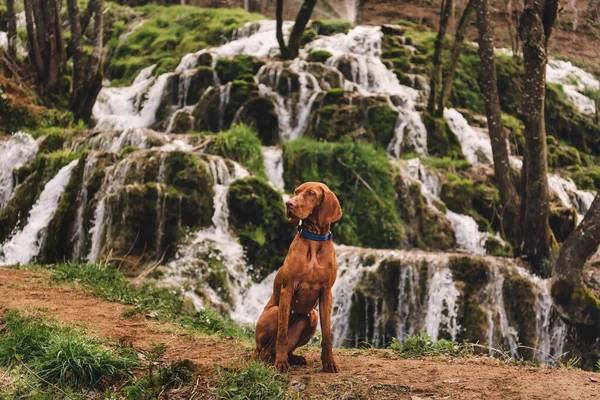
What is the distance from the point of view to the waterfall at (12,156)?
12609mm

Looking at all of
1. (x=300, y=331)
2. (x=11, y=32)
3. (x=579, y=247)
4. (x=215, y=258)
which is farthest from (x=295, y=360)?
(x=11, y=32)

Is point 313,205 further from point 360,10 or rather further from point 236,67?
point 360,10

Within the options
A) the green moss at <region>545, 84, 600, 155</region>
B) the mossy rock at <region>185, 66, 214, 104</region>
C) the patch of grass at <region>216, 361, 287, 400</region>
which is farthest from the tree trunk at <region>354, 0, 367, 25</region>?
the patch of grass at <region>216, 361, 287, 400</region>

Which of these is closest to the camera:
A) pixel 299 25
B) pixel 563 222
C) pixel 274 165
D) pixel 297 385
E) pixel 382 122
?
pixel 297 385

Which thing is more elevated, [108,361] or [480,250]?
[108,361]

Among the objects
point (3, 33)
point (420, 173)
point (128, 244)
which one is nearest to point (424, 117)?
point (420, 173)

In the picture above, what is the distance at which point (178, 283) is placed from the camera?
9.66 metres

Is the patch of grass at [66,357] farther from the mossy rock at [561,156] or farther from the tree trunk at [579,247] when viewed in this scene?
the mossy rock at [561,156]

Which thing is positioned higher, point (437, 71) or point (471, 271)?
point (437, 71)

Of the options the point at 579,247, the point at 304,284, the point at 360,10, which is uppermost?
the point at 360,10

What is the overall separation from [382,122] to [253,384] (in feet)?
43.1

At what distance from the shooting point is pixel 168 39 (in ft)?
82.6

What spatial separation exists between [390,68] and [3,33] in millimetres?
14312

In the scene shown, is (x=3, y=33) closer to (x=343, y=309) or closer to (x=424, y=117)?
(x=424, y=117)
